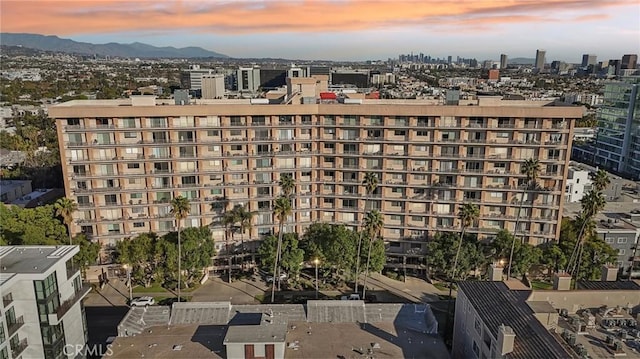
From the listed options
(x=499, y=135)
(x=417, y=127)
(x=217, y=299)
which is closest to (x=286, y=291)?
(x=217, y=299)

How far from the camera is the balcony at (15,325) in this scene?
4053 centimetres

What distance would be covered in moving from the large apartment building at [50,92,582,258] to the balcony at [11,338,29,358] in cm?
3436

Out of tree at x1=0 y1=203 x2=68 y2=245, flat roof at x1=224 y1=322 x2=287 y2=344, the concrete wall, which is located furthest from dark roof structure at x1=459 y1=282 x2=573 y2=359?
tree at x1=0 y1=203 x2=68 y2=245

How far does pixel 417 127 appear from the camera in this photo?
75.8m

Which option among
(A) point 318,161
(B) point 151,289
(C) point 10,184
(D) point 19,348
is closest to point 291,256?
(A) point 318,161

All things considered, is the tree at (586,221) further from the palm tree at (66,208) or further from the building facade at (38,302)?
the palm tree at (66,208)

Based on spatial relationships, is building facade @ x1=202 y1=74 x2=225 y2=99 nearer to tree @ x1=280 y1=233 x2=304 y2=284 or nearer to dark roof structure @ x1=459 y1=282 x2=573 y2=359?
tree @ x1=280 y1=233 x2=304 y2=284

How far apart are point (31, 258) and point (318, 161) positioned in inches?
1842

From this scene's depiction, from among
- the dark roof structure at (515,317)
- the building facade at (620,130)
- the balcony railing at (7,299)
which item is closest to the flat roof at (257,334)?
the dark roof structure at (515,317)

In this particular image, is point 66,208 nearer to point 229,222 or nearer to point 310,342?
point 229,222

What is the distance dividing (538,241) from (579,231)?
7267 mm

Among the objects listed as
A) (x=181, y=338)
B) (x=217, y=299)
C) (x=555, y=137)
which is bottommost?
(x=217, y=299)

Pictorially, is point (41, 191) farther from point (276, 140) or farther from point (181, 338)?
point (181, 338)

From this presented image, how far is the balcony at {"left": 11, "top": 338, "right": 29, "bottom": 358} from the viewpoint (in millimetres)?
40903
